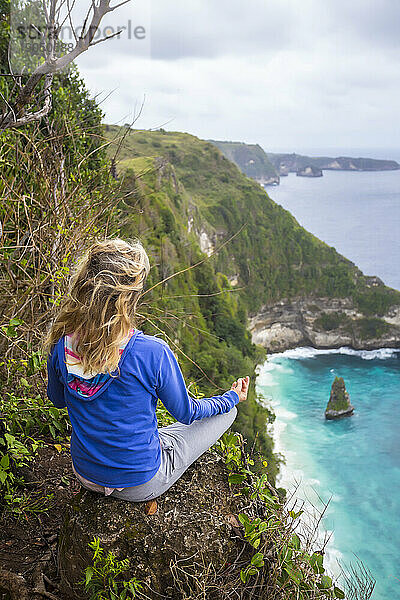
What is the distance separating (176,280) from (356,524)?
18142mm

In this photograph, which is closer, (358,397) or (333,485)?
(333,485)

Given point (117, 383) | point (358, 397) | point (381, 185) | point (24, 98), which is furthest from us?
point (381, 185)

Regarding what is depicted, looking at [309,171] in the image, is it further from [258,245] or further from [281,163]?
[258,245]

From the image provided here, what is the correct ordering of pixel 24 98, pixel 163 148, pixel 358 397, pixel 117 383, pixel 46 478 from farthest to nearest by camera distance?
pixel 163 148, pixel 358 397, pixel 46 478, pixel 24 98, pixel 117 383

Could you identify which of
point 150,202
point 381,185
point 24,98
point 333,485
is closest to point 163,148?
point 150,202

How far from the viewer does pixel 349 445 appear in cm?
4009

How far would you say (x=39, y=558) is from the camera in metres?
2.75

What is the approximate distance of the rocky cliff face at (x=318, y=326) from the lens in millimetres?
58000

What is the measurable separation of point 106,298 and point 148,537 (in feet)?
3.97

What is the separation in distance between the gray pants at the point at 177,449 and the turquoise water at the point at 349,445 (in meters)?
22.2

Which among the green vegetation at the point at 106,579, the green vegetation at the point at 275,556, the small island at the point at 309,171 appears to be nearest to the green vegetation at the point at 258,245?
the green vegetation at the point at 275,556

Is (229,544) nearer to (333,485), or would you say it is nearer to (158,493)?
(158,493)

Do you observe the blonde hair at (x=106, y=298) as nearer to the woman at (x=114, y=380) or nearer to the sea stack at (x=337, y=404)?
the woman at (x=114, y=380)

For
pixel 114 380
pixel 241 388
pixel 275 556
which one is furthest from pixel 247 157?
pixel 114 380
